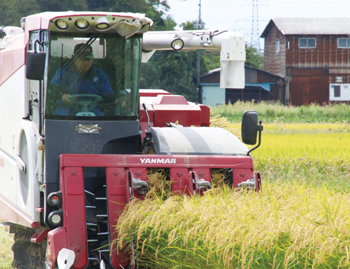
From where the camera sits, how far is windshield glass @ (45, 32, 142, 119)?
4766 millimetres

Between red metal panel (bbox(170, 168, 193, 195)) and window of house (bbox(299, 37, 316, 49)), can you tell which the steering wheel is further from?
window of house (bbox(299, 37, 316, 49))

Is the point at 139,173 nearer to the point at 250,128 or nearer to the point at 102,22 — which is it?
the point at 250,128

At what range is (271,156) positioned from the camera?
1093 centimetres

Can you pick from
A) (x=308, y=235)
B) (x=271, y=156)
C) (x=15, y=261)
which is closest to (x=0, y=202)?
(x=15, y=261)

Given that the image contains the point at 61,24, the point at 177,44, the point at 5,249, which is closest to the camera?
the point at 61,24

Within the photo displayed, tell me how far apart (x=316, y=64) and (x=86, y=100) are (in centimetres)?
3980

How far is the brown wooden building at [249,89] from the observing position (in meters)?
42.5

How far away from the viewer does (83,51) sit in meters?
4.88

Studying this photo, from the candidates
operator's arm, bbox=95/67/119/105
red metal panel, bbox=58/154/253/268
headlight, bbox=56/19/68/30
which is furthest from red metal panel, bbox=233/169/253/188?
headlight, bbox=56/19/68/30

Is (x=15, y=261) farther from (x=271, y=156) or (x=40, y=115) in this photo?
(x=271, y=156)

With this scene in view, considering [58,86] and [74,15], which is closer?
[74,15]

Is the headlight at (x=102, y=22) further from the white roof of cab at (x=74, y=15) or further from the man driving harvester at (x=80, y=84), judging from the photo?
the man driving harvester at (x=80, y=84)

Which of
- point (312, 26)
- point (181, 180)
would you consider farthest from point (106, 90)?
point (312, 26)

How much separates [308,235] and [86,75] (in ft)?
9.16
